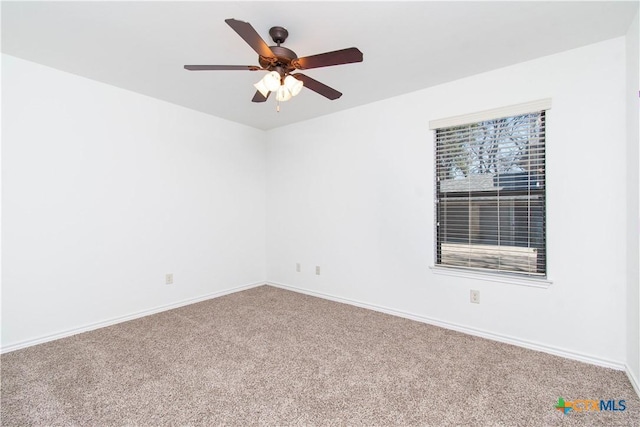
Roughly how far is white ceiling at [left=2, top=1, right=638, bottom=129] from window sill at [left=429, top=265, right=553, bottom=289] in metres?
1.80

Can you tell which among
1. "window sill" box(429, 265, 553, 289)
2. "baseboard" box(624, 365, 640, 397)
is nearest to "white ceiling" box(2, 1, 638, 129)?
"window sill" box(429, 265, 553, 289)

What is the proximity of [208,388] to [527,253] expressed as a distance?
8.75 ft

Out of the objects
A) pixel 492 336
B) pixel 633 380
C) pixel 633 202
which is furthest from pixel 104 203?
pixel 633 380

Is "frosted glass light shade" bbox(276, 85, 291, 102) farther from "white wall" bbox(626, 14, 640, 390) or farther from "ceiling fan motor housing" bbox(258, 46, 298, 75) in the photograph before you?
"white wall" bbox(626, 14, 640, 390)

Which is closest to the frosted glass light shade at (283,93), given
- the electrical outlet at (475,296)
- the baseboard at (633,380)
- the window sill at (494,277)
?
the window sill at (494,277)

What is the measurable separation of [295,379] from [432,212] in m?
1.96

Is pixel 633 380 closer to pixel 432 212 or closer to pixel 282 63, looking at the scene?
pixel 432 212

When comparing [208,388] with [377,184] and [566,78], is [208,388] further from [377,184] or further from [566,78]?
[566,78]

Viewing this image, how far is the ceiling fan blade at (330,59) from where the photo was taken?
5.61ft

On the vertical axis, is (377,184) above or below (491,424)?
above

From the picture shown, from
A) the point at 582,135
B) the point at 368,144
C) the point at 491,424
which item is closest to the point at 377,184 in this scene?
the point at 368,144

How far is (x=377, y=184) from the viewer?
3.33 m

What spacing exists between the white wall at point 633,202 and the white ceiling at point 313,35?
0.24 meters

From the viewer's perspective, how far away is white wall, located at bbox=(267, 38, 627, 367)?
2154mm
